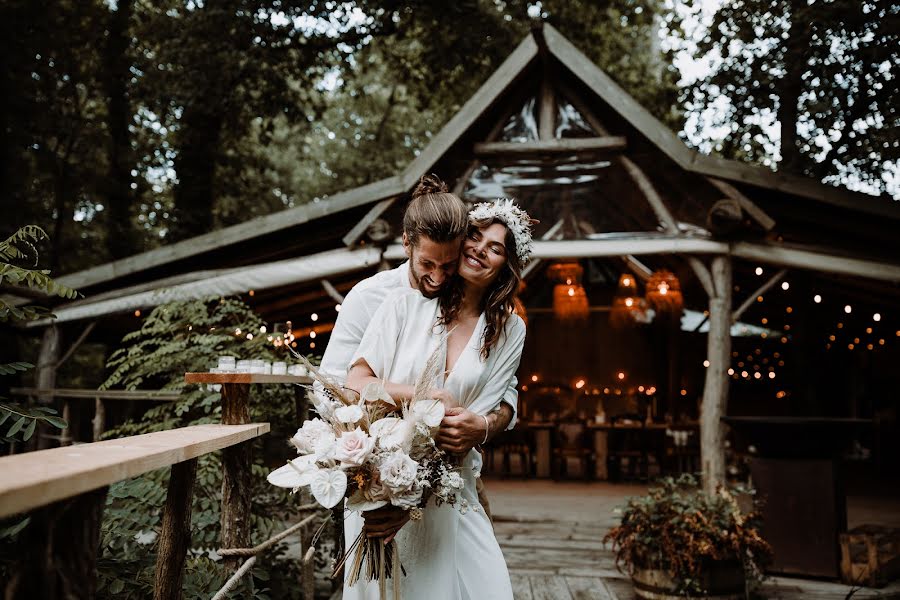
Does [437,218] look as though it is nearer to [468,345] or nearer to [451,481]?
[468,345]

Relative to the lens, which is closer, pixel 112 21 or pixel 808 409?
pixel 808 409

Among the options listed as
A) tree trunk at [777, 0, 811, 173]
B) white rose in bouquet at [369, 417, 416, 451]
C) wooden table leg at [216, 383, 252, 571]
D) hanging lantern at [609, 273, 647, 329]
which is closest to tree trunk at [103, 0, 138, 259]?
hanging lantern at [609, 273, 647, 329]

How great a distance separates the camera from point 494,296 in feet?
8.41

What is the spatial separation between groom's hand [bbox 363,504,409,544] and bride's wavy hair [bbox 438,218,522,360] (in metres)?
0.68

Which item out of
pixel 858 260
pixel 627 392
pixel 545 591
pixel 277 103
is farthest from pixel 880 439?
pixel 277 103

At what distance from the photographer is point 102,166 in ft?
51.9

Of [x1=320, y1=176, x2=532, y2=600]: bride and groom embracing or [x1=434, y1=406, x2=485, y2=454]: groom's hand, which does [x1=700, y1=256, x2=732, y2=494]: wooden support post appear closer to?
[x1=320, y1=176, x2=532, y2=600]: bride and groom embracing

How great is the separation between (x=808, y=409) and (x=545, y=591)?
6.93 metres

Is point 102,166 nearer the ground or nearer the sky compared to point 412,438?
nearer the sky

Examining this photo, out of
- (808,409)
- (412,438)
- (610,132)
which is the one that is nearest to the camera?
(412,438)

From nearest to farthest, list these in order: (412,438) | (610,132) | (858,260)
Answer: (412,438)
(858,260)
(610,132)

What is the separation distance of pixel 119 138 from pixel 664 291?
1113 cm

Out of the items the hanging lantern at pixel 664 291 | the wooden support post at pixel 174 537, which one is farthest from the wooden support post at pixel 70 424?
the hanging lantern at pixel 664 291

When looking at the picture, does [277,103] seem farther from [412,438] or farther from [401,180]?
[412,438]
